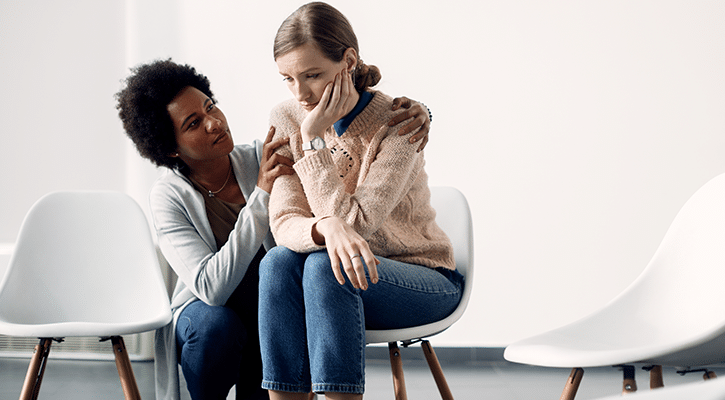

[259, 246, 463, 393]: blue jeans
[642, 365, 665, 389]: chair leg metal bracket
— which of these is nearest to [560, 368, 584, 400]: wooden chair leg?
[642, 365, 665, 389]: chair leg metal bracket

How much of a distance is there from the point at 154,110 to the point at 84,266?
50 cm

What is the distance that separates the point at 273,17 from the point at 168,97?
118 cm

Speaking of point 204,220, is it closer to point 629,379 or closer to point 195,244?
point 195,244

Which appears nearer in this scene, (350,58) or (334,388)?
(334,388)

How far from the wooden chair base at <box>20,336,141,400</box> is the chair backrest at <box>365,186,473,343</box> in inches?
22.1

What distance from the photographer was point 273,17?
2.47 m

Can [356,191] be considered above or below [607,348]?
above

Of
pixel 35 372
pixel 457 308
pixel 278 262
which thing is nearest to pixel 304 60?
pixel 278 262

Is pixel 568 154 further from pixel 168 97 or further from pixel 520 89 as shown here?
pixel 168 97

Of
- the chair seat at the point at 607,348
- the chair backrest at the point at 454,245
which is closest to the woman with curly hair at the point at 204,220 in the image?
the chair backrest at the point at 454,245

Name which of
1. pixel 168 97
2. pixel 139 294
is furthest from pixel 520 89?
pixel 139 294

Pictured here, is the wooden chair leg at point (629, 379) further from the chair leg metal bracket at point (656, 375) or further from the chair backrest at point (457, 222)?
the chair backrest at point (457, 222)

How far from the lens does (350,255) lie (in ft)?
3.13

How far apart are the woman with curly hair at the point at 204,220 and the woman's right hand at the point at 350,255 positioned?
31cm
